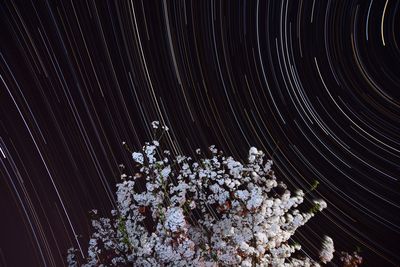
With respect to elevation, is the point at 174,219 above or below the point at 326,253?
above

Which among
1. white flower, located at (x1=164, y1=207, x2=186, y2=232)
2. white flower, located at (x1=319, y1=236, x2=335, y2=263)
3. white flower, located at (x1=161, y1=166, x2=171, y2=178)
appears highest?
white flower, located at (x1=161, y1=166, x2=171, y2=178)

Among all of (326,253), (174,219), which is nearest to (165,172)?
(174,219)

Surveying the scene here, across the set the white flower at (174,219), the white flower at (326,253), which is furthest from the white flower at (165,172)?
the white flower at (326,253)

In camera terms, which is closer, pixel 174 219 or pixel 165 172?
pixel 174 219

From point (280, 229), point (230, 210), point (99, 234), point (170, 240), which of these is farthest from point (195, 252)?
point (99, 234)

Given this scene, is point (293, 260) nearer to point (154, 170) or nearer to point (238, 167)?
point (238, 167)

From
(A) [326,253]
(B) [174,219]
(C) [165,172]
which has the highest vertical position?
(C) [165,172]

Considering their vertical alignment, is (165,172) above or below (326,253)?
above

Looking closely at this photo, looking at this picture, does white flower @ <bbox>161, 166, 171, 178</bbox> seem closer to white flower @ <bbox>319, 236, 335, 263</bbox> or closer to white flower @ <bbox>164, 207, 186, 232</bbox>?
white flower @ <bbox>164, 207, 186, 232</bbox>

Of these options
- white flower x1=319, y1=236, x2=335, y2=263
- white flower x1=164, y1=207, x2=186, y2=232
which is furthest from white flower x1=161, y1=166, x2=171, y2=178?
white flower x1=319, y1=236, x2=335, y2=263

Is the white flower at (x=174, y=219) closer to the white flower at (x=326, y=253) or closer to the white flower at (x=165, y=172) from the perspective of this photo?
the white flower at (x=165, y=172)

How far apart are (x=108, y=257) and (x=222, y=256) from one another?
2755 mm

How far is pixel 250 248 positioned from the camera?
7.88 metres

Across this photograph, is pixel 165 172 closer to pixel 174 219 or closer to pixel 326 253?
pixel 174 219
